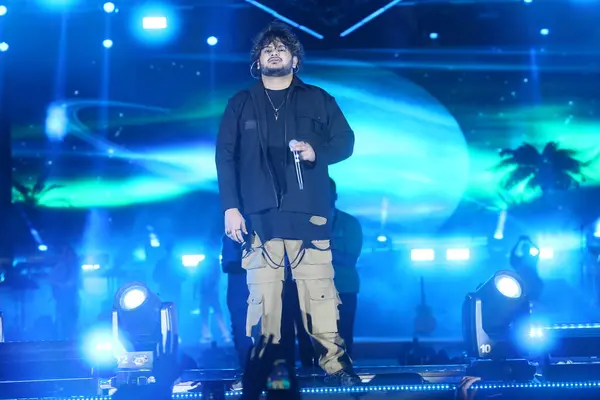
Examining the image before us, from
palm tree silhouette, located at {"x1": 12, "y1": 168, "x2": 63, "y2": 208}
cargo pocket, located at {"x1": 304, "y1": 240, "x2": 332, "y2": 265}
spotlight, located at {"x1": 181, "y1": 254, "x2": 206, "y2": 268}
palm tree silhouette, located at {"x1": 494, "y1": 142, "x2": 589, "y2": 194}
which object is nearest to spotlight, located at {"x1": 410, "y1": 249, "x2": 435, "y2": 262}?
palm tree silhouette, located at {"x1": 494, "y1": 142, "x2": 589, "y2": 194}

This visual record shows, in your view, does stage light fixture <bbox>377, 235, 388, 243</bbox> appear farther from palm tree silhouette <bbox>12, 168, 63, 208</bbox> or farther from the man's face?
the man's face

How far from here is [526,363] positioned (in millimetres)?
3887

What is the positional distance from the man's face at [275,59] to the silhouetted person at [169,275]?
422 centimetres

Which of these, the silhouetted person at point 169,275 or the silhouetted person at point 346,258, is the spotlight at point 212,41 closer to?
the silhouetted person at point 169,275

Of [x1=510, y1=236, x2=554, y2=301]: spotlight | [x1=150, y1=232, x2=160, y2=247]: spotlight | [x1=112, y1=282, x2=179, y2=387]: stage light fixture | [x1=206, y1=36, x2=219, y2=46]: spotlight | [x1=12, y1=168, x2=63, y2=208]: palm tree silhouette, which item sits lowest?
[x1=112, y1=282, x2=179, y2=387]: stage light fixture

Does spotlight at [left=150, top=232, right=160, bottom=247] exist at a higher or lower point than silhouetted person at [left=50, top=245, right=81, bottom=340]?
higher

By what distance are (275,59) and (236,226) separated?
0.97 m

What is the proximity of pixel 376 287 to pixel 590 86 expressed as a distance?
10.7 feet

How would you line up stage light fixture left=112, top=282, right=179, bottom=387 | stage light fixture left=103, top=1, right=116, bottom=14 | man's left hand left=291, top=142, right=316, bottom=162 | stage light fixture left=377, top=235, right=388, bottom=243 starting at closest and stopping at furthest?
man's left hand left=291, top=142, right=316, bottom=162, stage light fixture left=112, top=282, right=179, bottom=387, stage light fixture left=103, top=1, right=116, bottom=14, stage light fixture left=377, top=235, right=388, bottom=243

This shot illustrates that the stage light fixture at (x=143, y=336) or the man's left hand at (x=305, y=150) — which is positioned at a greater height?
the man's left hand at (x=305, y=150)

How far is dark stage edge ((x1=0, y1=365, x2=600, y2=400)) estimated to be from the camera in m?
3.42

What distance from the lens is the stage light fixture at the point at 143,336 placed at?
398 centimetres

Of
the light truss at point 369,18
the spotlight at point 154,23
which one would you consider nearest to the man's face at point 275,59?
the light truss at point 369,18

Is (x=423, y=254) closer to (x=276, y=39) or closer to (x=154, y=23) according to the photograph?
(x=154, y=23)
